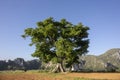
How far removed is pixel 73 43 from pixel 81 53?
3640 millimetres

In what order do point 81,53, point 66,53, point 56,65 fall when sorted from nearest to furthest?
point 66,53
point 81,53
point 56,65

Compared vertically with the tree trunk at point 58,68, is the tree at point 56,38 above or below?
above

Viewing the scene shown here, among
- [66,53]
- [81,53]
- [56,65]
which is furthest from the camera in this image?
[56,65]

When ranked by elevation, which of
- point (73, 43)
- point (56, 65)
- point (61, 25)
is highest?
point (61, 25)

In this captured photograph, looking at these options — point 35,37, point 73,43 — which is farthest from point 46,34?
point 73,43

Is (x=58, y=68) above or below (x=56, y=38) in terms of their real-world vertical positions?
below

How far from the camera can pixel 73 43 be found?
2247 inches

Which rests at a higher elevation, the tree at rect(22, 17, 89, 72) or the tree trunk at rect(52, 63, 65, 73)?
the tree at rect(22, 17, 89, 72)

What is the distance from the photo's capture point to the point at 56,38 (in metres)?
61.1

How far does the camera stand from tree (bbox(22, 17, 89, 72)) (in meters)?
58.2

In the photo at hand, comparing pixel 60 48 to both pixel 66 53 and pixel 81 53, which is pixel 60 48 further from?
pixel 81 53

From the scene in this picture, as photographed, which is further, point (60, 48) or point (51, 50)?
point (51, 50)

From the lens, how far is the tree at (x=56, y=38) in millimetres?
58156

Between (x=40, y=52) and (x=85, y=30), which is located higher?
(x=85, y=30)
